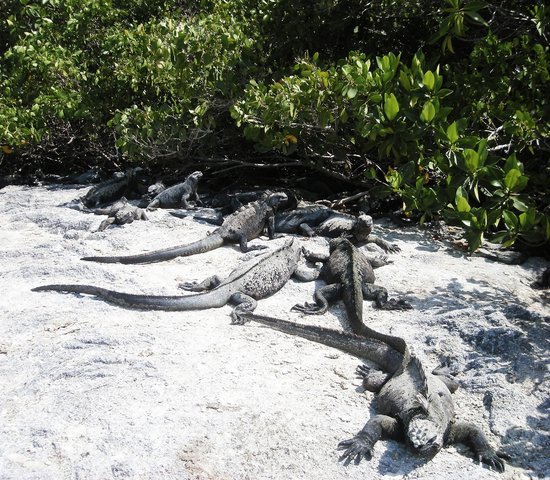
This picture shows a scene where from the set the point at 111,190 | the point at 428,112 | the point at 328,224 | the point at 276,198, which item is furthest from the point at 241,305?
the point at 111,190

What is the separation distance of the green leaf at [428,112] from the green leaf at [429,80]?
15cm

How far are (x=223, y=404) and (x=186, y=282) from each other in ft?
7.11

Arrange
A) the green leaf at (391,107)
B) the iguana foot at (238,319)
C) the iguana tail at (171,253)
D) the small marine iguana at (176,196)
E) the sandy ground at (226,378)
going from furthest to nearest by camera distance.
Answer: the small marine iguana at (176,196), the iguana tail at (171,253), the iguana foot at (238,319), the green leaf at (391,107), the sandy ground at (226,378)

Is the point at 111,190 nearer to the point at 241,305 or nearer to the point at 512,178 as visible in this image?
the point at 241,305

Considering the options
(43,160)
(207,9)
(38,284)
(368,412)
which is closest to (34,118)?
(43,160)

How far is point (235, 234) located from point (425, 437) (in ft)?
12.7

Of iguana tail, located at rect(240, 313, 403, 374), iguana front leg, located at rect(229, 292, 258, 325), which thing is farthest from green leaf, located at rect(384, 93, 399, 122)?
iguana front leg, located at rect(229, 292, 258, 325)

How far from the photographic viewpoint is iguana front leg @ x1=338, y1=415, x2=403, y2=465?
11.7 feet

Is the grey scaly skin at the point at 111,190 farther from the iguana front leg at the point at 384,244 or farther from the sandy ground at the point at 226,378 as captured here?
the iguana front leg at the point at 384,244

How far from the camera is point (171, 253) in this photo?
6473 mm

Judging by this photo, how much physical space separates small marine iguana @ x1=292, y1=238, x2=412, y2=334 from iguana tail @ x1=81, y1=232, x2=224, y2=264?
1236mm

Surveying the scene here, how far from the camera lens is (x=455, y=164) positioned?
4641 millimetres

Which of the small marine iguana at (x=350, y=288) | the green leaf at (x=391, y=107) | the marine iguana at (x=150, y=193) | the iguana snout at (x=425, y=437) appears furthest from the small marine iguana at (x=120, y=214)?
the iguana snout at (x=425, y=437)

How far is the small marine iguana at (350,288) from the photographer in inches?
213
